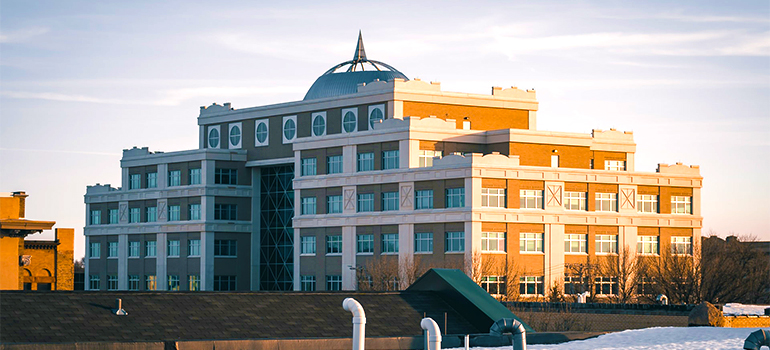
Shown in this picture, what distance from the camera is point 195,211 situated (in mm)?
108750

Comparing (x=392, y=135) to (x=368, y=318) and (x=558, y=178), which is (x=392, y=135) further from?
(x=368, y=318)

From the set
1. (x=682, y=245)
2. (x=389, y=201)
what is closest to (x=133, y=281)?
(x=389, y=201)

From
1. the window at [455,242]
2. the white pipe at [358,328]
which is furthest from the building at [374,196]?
the white pipe at [358,328]

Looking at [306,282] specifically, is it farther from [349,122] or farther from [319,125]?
[319,125]

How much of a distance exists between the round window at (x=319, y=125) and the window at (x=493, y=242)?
895 inches

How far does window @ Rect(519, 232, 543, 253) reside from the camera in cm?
8738

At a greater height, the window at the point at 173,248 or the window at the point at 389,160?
the window at the point at 389,160

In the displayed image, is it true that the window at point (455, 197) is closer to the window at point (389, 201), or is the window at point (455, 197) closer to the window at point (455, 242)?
the window at point (455, 242)

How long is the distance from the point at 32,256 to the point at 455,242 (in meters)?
43.5

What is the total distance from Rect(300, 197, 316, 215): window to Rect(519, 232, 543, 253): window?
63.7 ft

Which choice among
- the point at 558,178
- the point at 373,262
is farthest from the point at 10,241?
the point at 558,178

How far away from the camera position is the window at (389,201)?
297 ft

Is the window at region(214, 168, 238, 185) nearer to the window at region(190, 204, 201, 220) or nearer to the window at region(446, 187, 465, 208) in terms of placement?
the window at region(190, 204, 201, 220)

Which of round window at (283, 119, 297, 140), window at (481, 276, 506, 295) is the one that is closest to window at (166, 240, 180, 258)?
round window at (283, 119, 297, 140)
